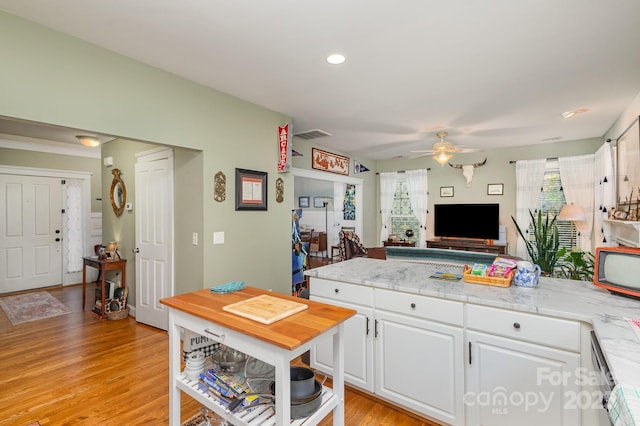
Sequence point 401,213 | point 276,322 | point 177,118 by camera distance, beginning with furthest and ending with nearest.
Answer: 1. point 401,213
2. point 177,118
3. point 276,322

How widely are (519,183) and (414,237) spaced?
7.80ft

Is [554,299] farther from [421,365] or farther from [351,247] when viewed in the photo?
[351,247]

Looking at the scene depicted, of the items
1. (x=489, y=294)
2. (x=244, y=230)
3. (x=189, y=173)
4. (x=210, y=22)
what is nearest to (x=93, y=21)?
(x=210, y=22)

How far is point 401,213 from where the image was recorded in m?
7.46

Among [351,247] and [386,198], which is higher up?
[386,198]

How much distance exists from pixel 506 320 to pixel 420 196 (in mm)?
5649

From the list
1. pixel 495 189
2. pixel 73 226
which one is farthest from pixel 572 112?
pixel 73 226

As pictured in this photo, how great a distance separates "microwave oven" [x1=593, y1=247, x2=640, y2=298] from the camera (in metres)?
1.64

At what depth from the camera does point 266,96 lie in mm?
3438

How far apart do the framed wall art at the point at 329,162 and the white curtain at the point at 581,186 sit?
4.02 m

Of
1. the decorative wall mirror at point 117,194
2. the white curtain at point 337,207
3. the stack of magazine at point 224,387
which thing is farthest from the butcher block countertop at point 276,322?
the white curtain at point 337,207

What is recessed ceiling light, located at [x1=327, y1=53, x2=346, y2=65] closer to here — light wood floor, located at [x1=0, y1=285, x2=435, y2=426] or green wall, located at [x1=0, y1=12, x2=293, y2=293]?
green wall, located at [x1=0, y1=12, x2=293, y2=293]

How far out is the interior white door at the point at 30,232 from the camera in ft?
17.1

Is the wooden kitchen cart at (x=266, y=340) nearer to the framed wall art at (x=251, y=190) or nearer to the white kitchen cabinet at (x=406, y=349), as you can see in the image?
the white kitchen cabinet at (x=406, y=349)
